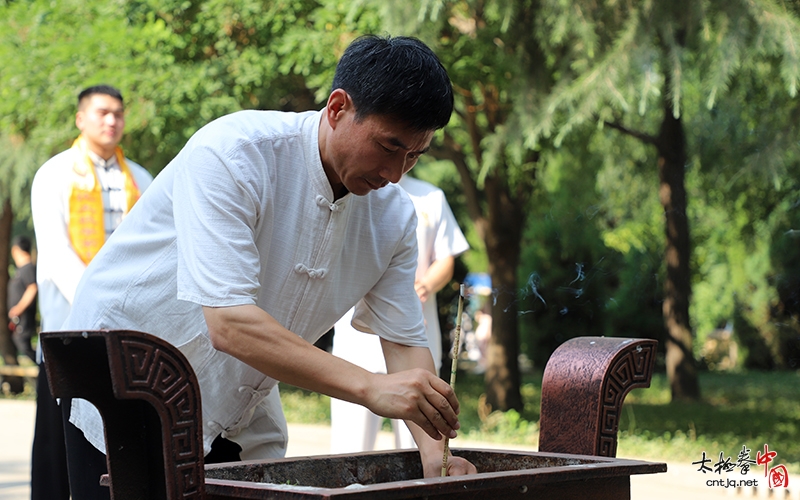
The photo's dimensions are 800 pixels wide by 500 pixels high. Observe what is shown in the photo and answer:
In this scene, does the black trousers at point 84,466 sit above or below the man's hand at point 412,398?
below

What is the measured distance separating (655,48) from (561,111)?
0.87 meters

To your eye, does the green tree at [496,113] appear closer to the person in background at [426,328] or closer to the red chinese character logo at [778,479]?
the person in background at [426,328]

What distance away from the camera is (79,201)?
157 inches

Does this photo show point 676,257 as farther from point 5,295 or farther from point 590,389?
point 5,295

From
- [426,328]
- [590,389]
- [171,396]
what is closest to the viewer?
[171,396]

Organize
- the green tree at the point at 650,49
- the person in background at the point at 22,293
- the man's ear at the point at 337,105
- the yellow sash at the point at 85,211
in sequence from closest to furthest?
the man's ear at the point at 337,105, the yellow sash at the point at 85,211, the green tree at the point at 650,49, the person in background at the point at 22,293

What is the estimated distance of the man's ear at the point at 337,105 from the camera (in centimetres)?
200

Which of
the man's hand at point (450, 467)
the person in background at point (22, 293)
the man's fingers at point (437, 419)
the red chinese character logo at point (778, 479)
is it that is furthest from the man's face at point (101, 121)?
the person in background at point (22, 293)

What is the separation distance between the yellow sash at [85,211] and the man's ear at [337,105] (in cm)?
219

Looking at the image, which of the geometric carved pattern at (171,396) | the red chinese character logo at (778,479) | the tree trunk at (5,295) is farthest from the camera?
the tree trunk at (5,295)

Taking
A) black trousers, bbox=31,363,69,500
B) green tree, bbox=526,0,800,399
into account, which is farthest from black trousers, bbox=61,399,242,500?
green tree, bbox=526,0,800,399

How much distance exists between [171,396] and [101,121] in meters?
2.63

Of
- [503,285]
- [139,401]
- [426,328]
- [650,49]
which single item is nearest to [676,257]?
[503,285]

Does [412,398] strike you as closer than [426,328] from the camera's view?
Yes
